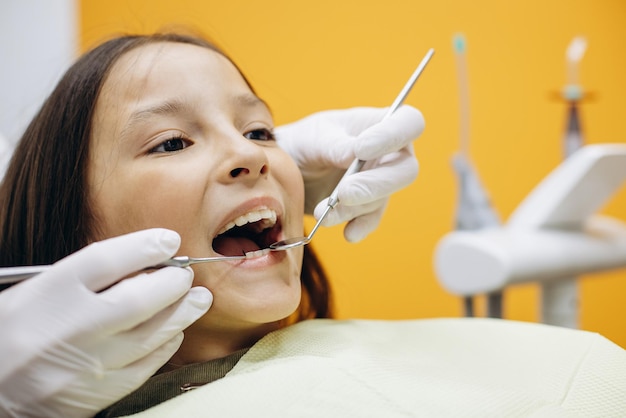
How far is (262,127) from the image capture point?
1.08 metres

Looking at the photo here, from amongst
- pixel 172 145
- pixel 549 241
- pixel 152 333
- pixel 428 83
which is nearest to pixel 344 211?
pixel 172 145

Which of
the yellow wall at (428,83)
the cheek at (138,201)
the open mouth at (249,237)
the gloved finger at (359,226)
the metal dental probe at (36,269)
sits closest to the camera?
the metal dental probe at (36,269)

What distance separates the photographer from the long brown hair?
0.98 m

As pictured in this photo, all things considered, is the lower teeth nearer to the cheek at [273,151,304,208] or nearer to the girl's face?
the girl's face

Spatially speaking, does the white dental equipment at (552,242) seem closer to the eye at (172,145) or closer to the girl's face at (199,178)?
the girl's face at (199,178)

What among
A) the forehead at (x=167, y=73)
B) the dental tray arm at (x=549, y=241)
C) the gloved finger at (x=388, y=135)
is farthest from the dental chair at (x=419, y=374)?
the dental tray arm at (x=549, y=241)

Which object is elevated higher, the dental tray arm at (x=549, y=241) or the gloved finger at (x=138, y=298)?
the gloved finger at (x=138, y=298)

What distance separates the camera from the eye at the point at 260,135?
1080mm

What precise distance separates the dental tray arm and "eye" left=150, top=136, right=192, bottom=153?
0.96m

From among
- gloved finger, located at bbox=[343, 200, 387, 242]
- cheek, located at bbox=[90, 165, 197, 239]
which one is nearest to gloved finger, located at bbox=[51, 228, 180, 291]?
cheek, located at bbox=[90, 165, 197, 239]

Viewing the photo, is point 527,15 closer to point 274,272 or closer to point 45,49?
point 45,49

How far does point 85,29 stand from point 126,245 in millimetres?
1416

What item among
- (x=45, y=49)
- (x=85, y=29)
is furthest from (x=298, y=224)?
(x=85, y=29)

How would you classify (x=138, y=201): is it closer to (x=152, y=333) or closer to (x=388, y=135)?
(x=152, y=333)
